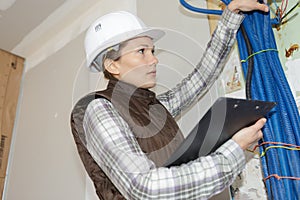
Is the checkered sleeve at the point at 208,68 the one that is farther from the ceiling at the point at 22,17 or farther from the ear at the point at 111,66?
the ceiling at the point at 22,17

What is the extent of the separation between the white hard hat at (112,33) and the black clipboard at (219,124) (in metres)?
0.39

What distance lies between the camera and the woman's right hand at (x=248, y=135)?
0.74 m

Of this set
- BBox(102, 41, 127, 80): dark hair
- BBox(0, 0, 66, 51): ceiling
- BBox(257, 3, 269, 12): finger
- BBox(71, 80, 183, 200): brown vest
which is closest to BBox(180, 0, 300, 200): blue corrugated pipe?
BBox(257, 3, 269, 12): finger

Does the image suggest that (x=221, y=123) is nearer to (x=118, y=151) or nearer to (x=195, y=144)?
(x=195, y=144)

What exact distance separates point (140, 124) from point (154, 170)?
0.18 metres

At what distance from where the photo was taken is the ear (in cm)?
98

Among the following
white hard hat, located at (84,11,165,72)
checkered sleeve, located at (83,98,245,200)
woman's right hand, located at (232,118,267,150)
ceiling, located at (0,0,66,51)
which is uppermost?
ceiling, located at (0,0,66,51)

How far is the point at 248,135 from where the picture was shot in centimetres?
75

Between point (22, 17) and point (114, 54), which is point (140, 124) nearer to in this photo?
point (114, 54)

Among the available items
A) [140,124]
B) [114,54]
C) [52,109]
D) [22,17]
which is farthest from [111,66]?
[22,17]

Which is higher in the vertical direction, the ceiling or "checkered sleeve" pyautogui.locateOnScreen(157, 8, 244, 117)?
the ceiling

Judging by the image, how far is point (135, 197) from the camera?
27.1 inches

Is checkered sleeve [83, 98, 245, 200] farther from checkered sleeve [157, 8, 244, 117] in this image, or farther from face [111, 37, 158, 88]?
checkered sleeve [157, 8, 244, 117]

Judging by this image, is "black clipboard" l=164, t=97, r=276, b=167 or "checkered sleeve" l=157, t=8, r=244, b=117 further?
"checkered sleeve" l=157, t=8, r=244, b=117
